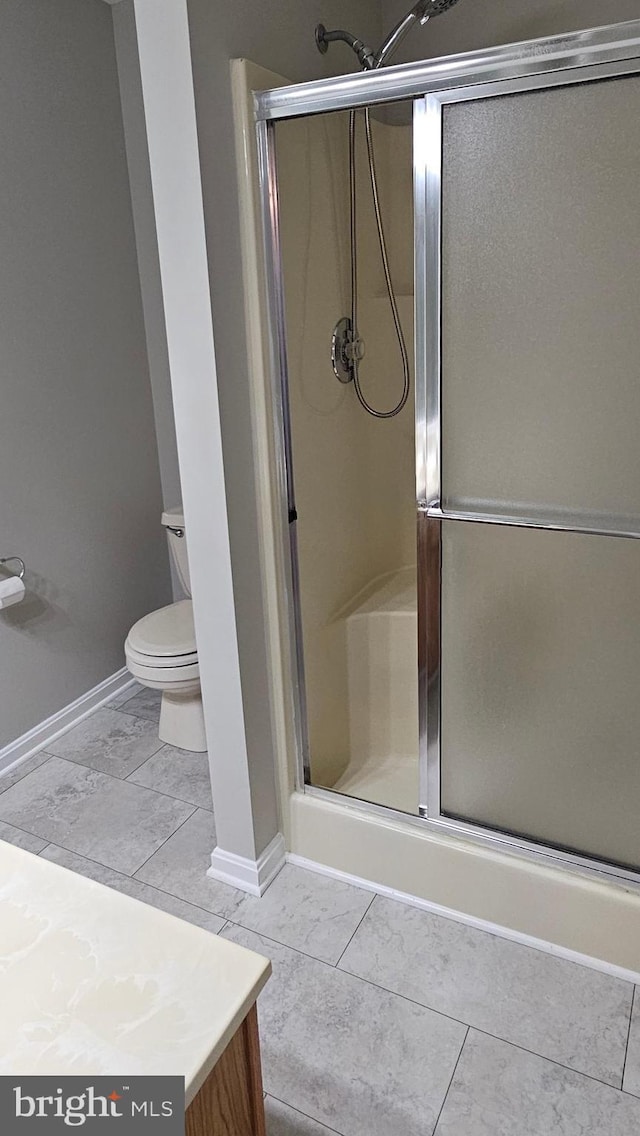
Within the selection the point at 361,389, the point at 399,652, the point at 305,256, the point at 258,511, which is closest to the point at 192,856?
the point at 399,652

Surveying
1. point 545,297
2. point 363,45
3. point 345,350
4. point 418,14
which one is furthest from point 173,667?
point 418,14

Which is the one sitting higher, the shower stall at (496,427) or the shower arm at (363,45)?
the shower arm at (363,45)

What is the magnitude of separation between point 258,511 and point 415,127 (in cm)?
88

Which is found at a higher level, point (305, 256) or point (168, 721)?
point (305, 256)

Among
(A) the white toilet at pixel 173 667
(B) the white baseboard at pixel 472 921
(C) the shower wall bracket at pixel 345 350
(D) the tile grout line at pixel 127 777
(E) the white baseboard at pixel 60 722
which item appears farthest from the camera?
(E) the white baseboard at pixel 60 722

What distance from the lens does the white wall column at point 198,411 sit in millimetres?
1550

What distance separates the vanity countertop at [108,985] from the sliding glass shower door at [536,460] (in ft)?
3.35

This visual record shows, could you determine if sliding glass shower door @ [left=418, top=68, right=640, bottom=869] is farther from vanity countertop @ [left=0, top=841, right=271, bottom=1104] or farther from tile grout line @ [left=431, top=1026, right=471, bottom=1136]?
vanity countertop @ [left=0, top=841, right=271, bottom=1104]

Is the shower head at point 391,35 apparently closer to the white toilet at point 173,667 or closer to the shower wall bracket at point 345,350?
the shower wall bracket at point 345,350

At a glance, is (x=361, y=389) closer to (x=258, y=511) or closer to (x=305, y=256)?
(x=305, y=256)

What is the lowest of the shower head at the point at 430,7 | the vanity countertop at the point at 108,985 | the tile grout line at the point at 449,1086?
the tile grout line at the point at 449,1086

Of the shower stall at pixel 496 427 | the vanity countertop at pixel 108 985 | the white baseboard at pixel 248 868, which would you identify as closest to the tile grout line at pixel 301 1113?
the white baseboard at pixel 248 868

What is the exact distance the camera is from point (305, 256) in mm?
2014

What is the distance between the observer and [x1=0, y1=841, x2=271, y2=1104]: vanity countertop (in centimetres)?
80
